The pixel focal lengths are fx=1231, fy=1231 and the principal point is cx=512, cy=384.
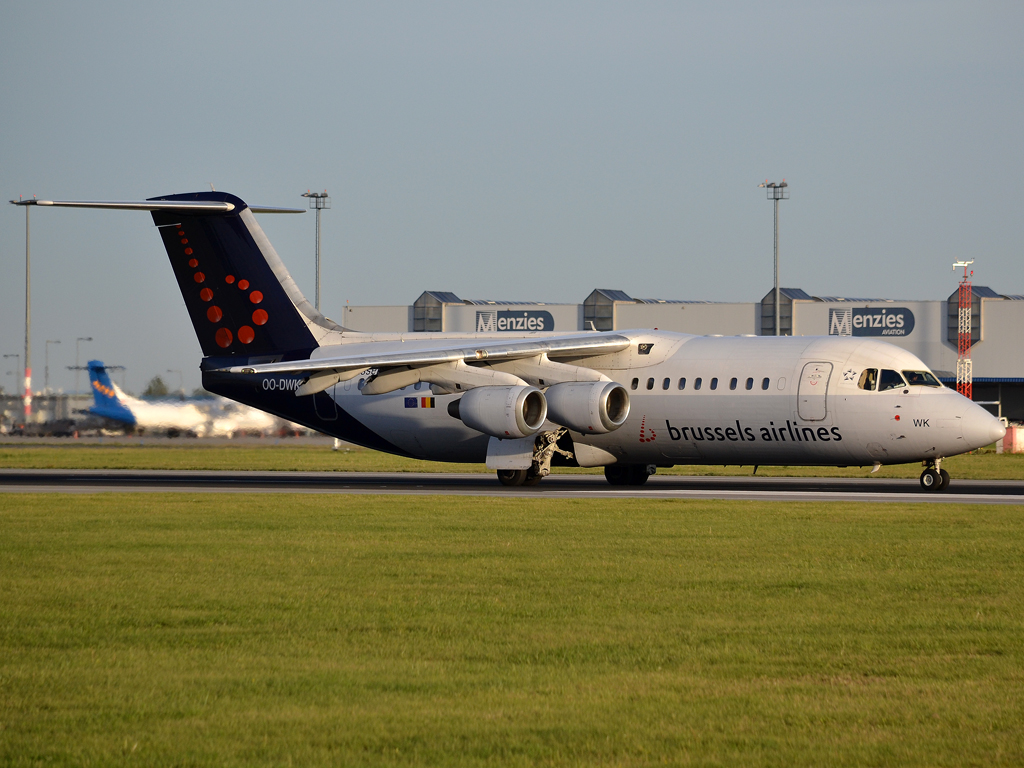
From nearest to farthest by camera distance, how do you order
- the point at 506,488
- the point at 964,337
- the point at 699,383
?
1. the point at 699,383
2. the point at 506,488
3. the point at 964,337

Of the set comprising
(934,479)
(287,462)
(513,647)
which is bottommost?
(287,462)

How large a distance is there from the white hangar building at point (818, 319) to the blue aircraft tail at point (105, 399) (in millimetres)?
18074

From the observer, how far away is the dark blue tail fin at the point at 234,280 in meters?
32.7

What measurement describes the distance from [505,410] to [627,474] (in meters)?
4.77

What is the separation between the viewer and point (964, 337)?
72375mm

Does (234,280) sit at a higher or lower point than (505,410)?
higher

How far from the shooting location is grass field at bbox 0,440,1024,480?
3800 cm

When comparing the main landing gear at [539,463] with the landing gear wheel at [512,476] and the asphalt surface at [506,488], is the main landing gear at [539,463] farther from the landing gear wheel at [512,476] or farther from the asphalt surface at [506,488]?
the asphalt surface at [506,488]

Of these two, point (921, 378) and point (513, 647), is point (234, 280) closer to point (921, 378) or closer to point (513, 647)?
point (921, 378)

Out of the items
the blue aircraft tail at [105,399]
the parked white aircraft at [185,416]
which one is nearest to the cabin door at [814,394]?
the parked white aircraft at [185,416]

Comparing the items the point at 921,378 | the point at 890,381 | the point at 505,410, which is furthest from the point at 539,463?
the point at 921,378

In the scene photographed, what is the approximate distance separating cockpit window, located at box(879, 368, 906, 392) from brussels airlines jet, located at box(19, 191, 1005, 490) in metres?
0.03

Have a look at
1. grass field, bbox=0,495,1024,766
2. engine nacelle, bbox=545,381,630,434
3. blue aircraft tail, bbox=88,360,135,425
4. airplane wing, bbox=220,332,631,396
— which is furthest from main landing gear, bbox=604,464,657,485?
blue aircraft tail, bbox=88,360,135,425

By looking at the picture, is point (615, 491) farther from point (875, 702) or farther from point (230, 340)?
point (875, 702)
